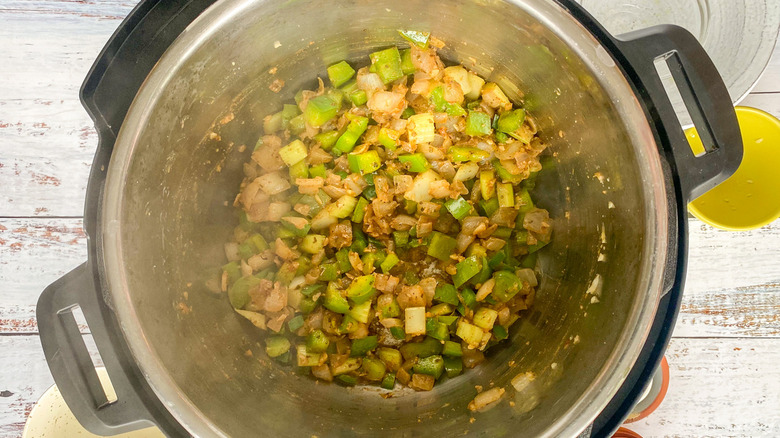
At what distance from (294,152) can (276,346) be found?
20.6 inches

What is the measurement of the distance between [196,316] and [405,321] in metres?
0.53

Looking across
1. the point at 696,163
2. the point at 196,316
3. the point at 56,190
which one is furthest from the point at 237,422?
the point at 696,163

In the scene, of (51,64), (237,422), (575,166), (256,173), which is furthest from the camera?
(51,64)

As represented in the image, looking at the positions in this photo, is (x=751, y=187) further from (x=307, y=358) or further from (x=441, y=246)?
(x=307, y=358)

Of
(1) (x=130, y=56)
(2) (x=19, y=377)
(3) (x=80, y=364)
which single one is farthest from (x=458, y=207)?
(2) (x=19, y=377)

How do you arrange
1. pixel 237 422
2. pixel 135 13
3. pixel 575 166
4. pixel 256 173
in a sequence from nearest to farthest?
pixel 135 13 → pixel 237 422 → pixel 575 166 → pixel 256 173

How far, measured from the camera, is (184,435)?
1.17m

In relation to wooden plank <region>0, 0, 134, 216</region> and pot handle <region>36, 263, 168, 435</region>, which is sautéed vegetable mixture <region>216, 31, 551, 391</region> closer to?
pot handle <region>36, 263, 168, 435</region>

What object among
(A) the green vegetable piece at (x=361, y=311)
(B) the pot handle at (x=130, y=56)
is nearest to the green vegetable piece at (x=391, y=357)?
(A) the green vegetable piece at (x=361, y=311)

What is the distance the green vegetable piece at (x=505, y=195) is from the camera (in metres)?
1.43

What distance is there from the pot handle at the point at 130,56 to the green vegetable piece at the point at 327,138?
0.42 metres

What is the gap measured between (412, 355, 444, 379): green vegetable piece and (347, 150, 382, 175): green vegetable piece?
1.75 ft

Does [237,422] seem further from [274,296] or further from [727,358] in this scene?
[727,358]

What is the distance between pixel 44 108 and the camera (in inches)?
67.7
